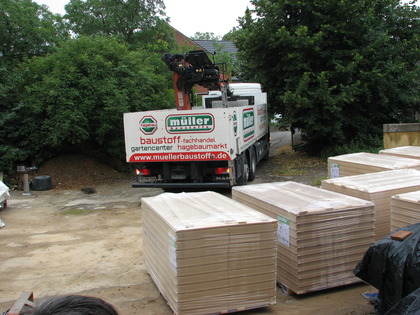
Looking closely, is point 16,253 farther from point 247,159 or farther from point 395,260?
point 247,159

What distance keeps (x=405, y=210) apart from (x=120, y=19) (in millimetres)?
20664

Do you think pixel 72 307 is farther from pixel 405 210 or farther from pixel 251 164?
pixel 251 164

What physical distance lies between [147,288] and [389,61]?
13.2 meters

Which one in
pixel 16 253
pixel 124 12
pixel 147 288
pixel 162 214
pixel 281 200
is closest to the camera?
pixel 162 214

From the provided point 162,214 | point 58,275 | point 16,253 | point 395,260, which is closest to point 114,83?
point 16,253

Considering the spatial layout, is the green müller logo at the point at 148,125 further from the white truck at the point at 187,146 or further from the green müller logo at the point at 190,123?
the green müller logo at the point at 190,123

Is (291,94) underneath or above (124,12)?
underneath

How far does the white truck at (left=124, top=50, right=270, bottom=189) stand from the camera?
9.98 meters

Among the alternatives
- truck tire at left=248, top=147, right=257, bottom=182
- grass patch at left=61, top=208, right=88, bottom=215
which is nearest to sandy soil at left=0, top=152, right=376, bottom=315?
grass patch at left=61, top=208, right=88, bottom=215

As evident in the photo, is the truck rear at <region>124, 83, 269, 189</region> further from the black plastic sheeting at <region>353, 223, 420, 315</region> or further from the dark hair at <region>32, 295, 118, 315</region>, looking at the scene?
the dark hair at <region>32, 295, 118, 315</region>

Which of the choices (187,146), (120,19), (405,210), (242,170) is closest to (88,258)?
(187,146)

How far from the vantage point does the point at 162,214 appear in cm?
467

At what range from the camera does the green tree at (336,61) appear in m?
14.6

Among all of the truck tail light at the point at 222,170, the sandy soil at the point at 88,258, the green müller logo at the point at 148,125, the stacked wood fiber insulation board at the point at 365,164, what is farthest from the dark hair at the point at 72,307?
the green müller logo at the point at 148,125
